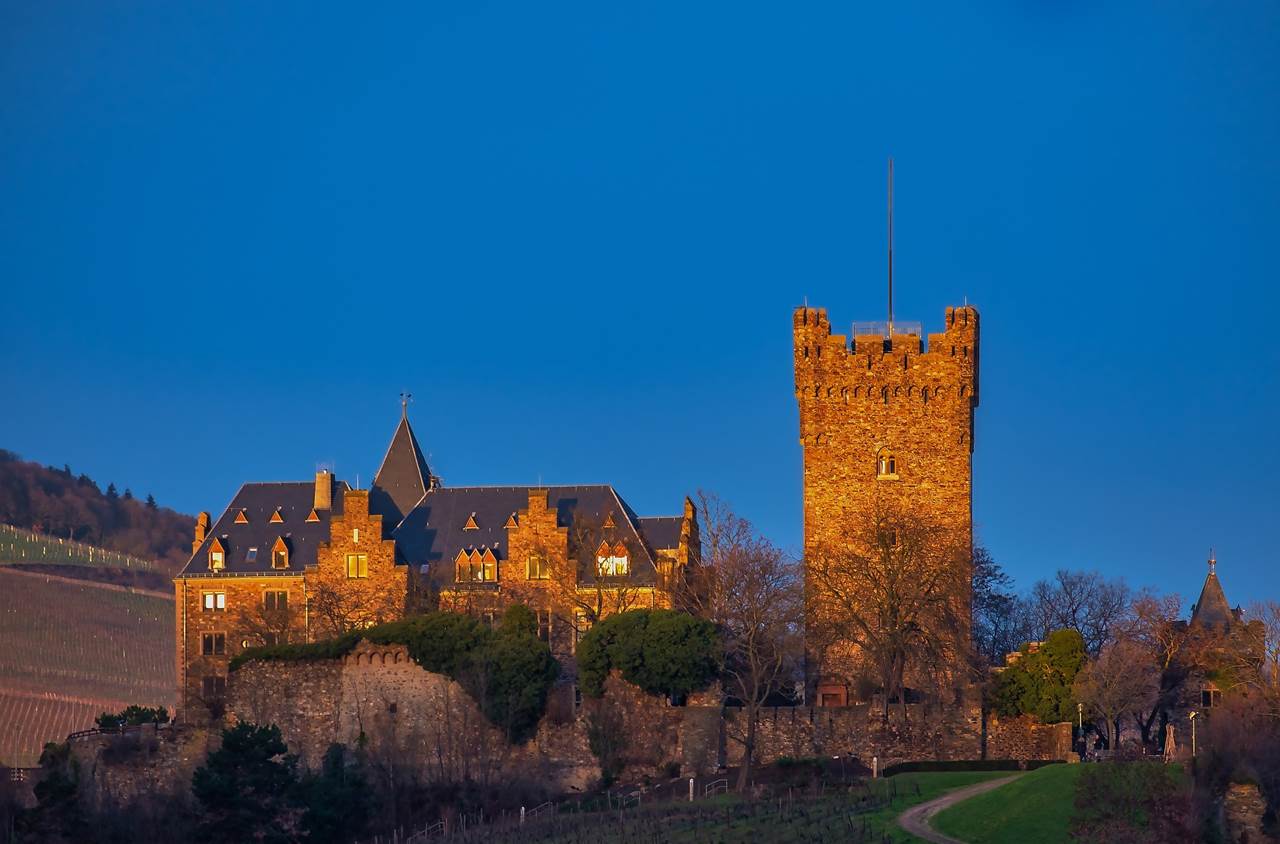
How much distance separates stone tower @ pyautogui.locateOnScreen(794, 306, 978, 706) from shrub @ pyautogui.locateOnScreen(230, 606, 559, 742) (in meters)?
9.84

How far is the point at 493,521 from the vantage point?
86.7 metres

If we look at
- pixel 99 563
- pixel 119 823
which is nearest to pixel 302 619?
pixel 119 823

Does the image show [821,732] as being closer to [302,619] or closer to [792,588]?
[792,588]

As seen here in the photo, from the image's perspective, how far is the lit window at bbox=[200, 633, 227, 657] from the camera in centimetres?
8556

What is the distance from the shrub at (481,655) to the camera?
7462 cm

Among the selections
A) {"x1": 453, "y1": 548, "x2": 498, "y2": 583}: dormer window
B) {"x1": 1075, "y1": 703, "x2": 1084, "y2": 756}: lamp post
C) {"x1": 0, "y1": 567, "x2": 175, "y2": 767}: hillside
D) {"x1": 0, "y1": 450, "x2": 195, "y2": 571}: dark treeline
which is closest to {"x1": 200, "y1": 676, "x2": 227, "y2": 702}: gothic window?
{"x1": 453, "y1": 548, "x2": 498, "y2": 583}: dormer window

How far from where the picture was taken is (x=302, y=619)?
8519 centimetres

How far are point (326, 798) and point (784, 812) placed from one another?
13925 mm

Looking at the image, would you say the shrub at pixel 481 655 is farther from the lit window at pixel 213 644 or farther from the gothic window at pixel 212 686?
the lit window at pixel 213 644

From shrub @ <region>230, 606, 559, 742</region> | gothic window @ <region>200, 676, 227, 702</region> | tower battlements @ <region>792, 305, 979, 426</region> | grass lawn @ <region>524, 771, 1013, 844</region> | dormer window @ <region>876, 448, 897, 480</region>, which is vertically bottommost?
grass lawn @ <region>524, 771, 1013, 844</region>

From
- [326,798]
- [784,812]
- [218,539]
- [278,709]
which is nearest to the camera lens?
[784,812]

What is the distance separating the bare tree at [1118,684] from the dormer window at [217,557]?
29.2m

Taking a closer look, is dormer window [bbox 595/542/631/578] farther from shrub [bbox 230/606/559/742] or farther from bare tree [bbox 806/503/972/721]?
bare tree [bbox 806/503/972/721]

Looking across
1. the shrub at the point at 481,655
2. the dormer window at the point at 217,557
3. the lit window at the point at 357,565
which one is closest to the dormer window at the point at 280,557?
the dormer window at the point at 217,557
